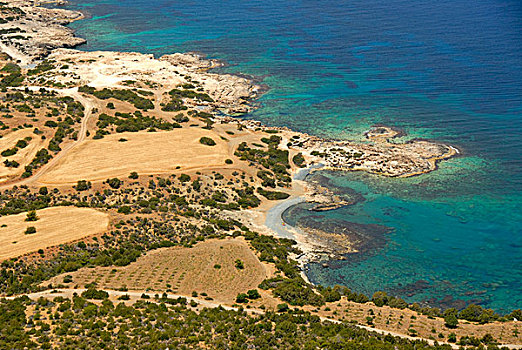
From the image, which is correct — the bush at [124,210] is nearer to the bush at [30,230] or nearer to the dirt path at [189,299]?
the bush at [30,230]

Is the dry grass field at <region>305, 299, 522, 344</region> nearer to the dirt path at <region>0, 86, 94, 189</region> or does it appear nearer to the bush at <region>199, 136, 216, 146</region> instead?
the bush at <region>199, 136, 216, 146</region>

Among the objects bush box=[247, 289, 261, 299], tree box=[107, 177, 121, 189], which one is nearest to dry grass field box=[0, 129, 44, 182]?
tree box=[107, 177, 121, 189]

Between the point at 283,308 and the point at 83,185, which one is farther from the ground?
the point at 83,185

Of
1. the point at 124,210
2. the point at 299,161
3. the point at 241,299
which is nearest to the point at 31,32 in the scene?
the point at 299,161

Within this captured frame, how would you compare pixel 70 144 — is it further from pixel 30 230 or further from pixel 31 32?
pixel 31 32

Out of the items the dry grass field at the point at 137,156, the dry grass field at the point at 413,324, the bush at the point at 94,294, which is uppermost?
the dry grass field at the point at 137,156

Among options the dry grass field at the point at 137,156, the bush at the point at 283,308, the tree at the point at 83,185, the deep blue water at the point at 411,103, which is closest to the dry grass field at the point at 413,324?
the bush at the point at 283,308

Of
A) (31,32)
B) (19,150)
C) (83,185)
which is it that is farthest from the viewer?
(31,32)

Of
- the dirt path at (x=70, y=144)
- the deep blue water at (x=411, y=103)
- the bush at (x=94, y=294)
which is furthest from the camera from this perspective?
the dirt path at (x=70, y=144)
